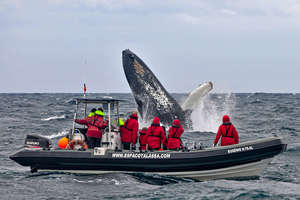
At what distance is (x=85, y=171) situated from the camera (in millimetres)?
10570

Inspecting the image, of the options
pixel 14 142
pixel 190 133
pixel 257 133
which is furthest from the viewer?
pixel 257 133

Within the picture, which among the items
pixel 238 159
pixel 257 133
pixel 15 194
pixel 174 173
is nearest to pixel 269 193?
pixel 238 159

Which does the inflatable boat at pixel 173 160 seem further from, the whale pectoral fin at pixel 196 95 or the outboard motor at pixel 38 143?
the whale pectoral fin at pixel 196 95

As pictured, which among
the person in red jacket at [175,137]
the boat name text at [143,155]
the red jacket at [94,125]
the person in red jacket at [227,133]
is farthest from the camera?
the red jacket at [94,125]

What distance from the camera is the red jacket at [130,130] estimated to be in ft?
36.3

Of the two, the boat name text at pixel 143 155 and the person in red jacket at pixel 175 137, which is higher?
the person in red jacket at pixel 175 137

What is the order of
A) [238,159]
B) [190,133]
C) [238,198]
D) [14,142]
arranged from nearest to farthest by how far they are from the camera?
[238,198] < [238,159] < [14,142] < [190,133]

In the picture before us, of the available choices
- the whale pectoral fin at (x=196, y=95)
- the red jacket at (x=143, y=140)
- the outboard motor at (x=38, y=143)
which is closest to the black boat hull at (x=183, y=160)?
the outboard motor at (x=38, y=143)

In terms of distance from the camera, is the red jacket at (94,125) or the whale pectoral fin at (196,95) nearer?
the red jacket at (94,125)

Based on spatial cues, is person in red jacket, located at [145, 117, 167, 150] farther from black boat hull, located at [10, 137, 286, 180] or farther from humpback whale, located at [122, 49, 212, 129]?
humpback whale, located at [122, 49, 212, 129]

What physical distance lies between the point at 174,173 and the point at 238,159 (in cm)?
152

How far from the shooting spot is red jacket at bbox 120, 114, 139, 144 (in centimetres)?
1107

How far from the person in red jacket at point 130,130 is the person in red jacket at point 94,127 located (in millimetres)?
538

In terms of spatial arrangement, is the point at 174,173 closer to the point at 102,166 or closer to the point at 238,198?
the point at 102,166
